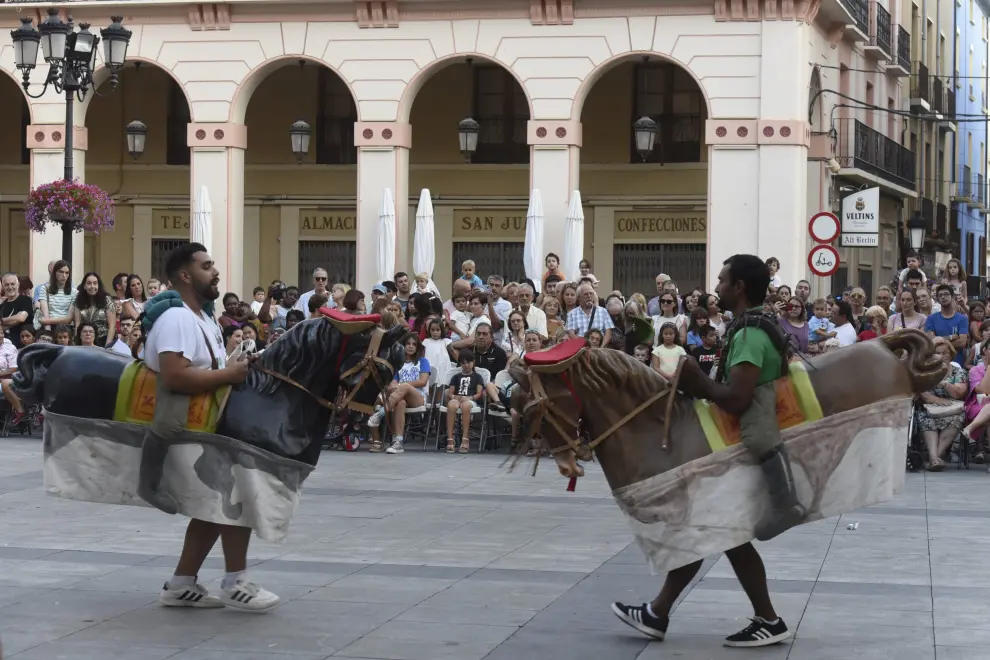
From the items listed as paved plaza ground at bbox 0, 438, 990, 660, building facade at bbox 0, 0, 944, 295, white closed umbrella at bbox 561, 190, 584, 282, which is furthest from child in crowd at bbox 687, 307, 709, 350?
building facade at bbox 0, 0, 944, 295

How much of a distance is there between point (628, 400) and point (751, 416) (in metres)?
0.54

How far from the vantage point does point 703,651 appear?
712cm

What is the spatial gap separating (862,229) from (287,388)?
16.8m

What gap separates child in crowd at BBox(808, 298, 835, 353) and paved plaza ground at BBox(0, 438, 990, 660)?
461 cm

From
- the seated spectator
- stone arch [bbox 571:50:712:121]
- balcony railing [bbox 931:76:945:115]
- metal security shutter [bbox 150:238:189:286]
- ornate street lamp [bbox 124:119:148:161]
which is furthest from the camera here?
balcony railing [bbox 931:76:945:115]

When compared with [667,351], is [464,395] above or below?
below

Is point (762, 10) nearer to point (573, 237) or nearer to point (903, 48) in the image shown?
point (573, 237)

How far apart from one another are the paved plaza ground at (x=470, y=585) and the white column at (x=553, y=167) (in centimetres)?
1340

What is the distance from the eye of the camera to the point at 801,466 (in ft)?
23.5

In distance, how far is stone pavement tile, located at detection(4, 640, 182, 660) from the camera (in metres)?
6.82

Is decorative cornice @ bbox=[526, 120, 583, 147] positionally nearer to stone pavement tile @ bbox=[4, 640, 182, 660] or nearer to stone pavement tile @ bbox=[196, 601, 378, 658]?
stone pavement tile @ bbox=[196, 601, 378, 658]

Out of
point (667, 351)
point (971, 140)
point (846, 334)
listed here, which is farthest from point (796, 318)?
point (971, 140)

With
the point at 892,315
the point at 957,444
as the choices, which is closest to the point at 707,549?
the point at 957,444

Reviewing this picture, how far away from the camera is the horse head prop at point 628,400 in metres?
7.05
